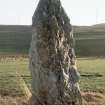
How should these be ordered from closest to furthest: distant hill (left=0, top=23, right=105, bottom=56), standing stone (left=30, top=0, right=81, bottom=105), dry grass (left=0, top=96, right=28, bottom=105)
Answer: standing stone (left=30, top=0, right=81, bottom=105) → dry grass (left=0, top=96, right=28, bottom=105) → distant hill (left=0, top=23, right=105, bottom=56)

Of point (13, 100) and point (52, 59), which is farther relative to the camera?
point (13, 100)

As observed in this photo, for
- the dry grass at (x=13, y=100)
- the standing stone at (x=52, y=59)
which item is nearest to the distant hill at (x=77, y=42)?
the dry grass at (x=13, y=100)

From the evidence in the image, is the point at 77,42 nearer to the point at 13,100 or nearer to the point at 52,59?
the point at 13,100

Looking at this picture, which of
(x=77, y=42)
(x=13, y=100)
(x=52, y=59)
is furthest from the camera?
(x=77, y=42)

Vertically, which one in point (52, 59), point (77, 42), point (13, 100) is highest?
point (77, 42)

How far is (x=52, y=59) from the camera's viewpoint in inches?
510

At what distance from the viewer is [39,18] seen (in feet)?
42.7

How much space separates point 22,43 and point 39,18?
76.8 m

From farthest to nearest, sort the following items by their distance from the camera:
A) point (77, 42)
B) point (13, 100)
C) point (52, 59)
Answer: point (77, 42)
point (13, 100)
point (52, 59)

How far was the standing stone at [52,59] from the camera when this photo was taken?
12.8m

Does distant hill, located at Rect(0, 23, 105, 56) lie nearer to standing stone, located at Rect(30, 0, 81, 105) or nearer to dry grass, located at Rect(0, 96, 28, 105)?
dry grass, located at Rect(0, 96, 28, 105)

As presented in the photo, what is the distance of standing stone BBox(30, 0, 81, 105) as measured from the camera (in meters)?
12.8

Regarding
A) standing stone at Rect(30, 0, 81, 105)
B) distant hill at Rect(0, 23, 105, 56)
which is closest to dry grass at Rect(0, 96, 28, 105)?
standing stone at Rect(30, 0, 81, 105)

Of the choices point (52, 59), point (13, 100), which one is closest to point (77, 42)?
point (13, 100)
